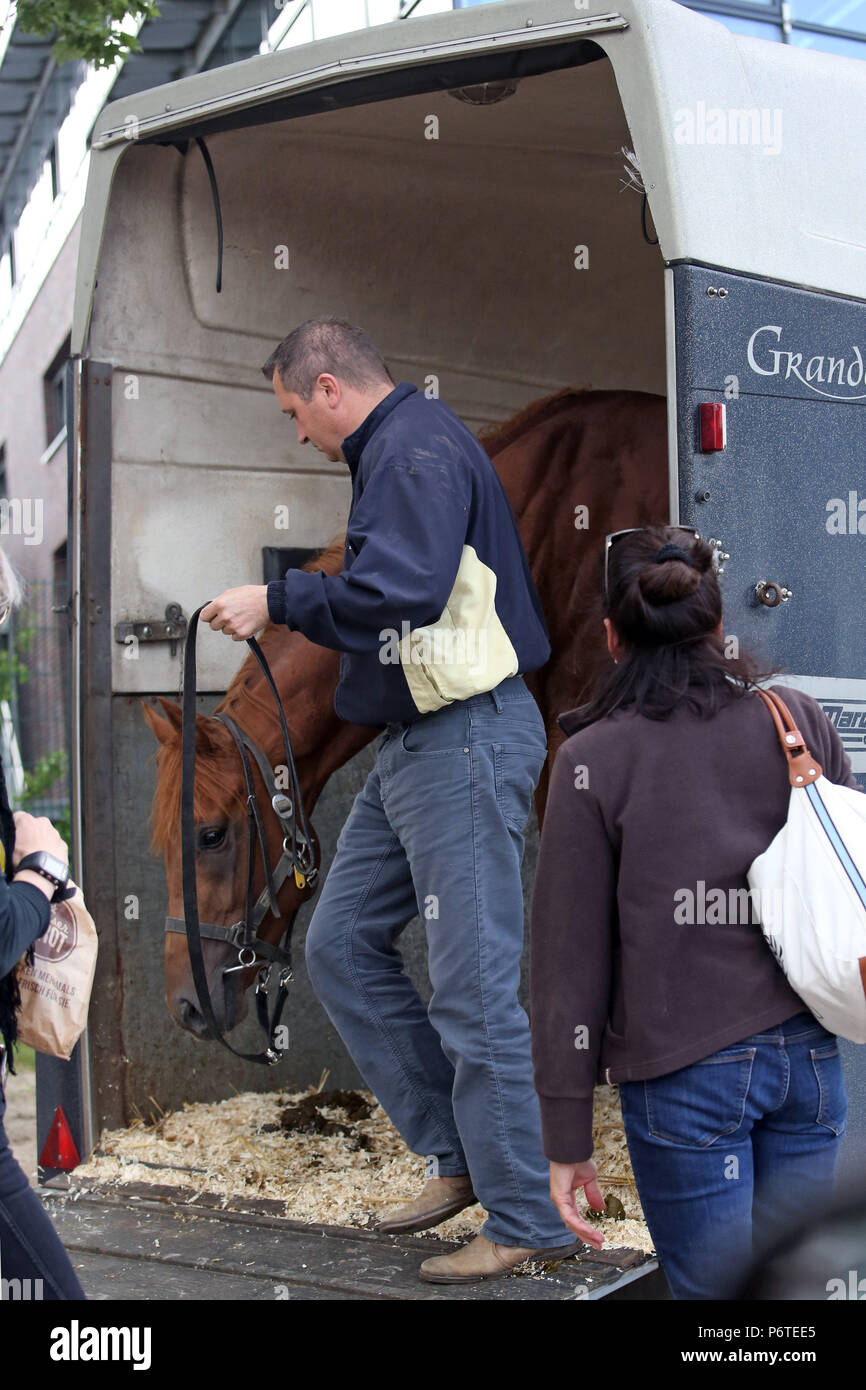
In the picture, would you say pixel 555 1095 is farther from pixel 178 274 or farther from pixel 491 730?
pixel 178 274

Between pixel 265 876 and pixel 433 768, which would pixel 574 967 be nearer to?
pixel 433 768

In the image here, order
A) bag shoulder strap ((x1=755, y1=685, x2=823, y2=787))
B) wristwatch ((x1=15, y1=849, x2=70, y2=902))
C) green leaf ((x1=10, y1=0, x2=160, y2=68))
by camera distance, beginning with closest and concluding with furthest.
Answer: bag shoulder strap ((x1=755, y1=685, x2=823, y2=787))
wristwatch ((x1=15, y1=849, x2=70, y2=902))
green leaf ((x1=10, y1=0, x2=160, y2=68))

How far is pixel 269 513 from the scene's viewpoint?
14.5 ft

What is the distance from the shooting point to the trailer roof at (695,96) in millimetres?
2834

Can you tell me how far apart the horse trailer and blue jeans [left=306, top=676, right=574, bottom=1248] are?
2.02 feet

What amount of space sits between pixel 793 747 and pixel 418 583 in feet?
3.13

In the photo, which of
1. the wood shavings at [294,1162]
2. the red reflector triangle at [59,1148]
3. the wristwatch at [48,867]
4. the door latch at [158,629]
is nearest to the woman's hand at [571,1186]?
the wristwatch at [48,867]

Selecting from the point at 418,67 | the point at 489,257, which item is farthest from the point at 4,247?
the point at 418,67

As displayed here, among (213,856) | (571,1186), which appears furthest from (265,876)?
(571,1186)

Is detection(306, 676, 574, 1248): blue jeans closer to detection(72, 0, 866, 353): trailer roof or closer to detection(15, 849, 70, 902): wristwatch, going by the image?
detection(15, 849, 70, 902): wristwatch

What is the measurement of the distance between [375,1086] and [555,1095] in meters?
1.27

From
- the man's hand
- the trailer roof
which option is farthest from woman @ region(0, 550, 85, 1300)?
the trailer roof

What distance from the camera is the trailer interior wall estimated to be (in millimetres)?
4055

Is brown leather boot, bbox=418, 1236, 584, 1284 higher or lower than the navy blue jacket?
lower
